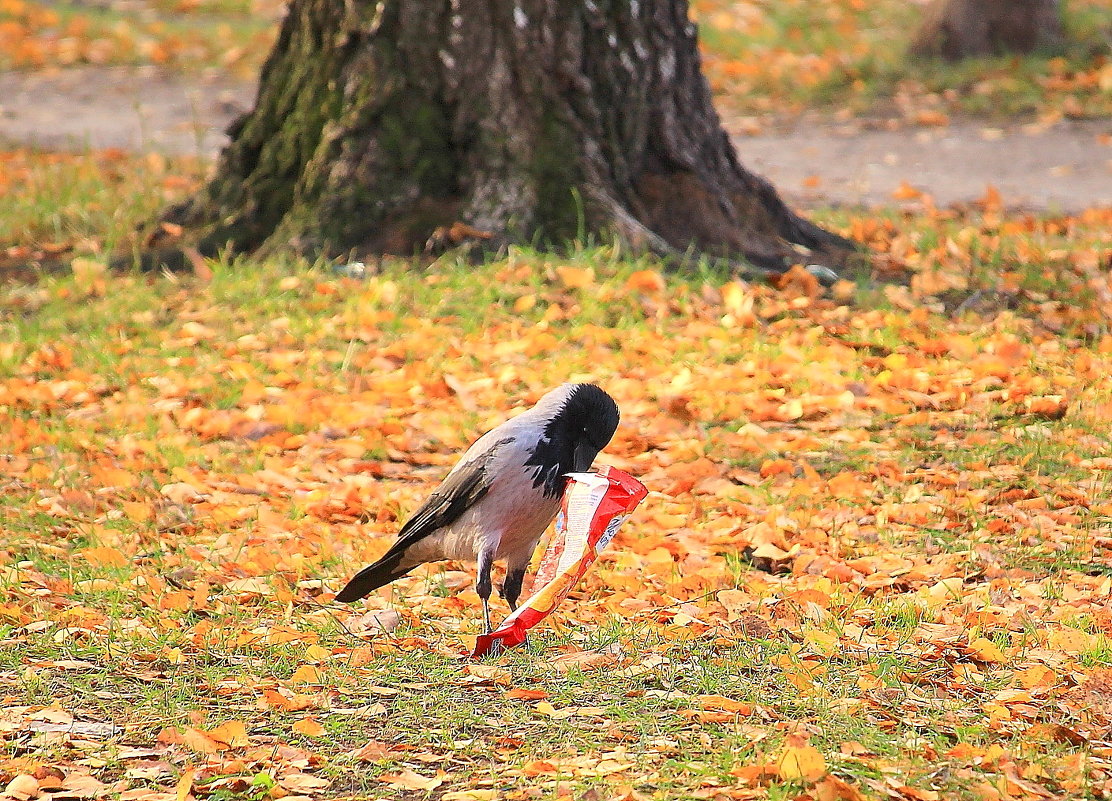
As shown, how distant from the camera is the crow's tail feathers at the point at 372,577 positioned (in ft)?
11.6

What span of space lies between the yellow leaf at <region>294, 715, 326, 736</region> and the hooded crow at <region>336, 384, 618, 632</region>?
660 millimetres

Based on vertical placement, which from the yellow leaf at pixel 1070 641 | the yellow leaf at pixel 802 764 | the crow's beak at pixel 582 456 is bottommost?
the yellow leaf at pixel 1070 641

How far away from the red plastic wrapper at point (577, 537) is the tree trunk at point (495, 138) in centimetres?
354

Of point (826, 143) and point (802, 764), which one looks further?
point (826, 143)

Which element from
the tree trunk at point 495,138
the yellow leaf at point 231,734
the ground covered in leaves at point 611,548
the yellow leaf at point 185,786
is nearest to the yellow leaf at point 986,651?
the ground covered in leaves at point 611,548

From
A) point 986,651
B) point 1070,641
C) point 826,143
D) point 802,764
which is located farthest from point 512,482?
point 826,143

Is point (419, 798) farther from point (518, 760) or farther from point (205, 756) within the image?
point (205, 756)

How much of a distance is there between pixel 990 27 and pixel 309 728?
11422 mm

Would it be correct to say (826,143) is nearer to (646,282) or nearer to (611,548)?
(646,282)

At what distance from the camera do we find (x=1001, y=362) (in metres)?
5.56

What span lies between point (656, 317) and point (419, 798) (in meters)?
3.90

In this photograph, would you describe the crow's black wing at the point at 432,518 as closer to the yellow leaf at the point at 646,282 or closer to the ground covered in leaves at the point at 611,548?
the ground covered in leaves at the point at 611,548

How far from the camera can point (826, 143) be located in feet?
37.2

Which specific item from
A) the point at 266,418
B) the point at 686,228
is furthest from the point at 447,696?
the point at 686,228
